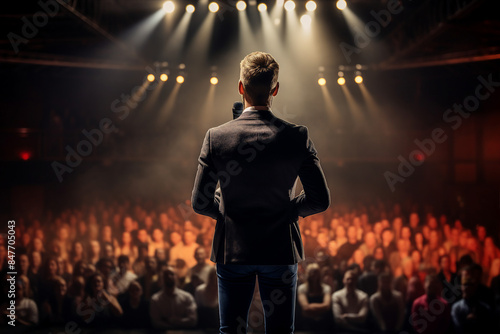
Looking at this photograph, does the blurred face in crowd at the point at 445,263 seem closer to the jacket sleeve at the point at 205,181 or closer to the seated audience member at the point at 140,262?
the seated audience member at the point at 140,262

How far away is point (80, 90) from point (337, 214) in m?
4.66

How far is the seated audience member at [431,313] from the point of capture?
427 cm

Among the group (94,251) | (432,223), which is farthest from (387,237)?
(94,251)

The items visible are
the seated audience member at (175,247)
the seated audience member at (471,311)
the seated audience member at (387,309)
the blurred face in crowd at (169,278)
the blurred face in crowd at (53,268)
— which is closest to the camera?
the seated audience member at (471,311)

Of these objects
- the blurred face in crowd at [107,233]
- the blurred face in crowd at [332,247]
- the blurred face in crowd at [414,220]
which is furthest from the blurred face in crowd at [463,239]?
the blurred face in crowd at [107,233]

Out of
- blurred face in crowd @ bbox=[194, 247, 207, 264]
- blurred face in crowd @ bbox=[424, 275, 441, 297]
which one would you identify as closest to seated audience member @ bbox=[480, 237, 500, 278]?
blurred face in crowd @ bbox=[424, 275, 441, 297]

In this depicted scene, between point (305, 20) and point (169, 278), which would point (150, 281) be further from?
point (305, 20)

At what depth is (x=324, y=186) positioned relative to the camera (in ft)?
3.72

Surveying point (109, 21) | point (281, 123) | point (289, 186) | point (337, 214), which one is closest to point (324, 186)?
point (289, 186)

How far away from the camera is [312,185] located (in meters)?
1.13

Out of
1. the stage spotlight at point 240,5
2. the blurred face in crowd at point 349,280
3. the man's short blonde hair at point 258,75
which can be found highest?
the stage spotlight at point 240,5

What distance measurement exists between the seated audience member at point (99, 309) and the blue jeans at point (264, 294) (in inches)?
150

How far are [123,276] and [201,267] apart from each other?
941 mm

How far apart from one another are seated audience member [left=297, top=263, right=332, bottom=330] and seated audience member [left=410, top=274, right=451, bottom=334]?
97cm
